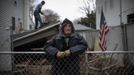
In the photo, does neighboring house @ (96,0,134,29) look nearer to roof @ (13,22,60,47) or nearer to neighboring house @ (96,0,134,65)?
neighboring house @ (96,0,134,65)

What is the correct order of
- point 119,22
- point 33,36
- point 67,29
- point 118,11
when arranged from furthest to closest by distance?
point 118,11, point 119,22, point 33,36, point 67,29

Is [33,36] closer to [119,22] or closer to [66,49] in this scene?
[66,49]

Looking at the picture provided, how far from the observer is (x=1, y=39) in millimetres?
9938

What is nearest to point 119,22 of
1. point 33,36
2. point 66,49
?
point 33,36

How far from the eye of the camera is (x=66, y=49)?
397 centimetres

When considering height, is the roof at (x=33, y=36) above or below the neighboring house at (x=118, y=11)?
below

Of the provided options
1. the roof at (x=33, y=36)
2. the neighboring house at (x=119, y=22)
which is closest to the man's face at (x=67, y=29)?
the neighboring house at (x=119, y=22)

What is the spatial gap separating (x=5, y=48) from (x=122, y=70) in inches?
179

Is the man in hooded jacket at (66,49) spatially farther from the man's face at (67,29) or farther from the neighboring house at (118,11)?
the neighboring house at (118,11)

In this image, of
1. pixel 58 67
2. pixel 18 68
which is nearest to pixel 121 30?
pixel 18 68

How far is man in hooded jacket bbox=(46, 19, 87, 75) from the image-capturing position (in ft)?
12.5

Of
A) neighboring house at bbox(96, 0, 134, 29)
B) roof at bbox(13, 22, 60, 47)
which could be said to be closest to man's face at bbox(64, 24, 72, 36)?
roof at bbox(13, 22, 60, 47)

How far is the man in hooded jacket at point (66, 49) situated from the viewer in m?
3.80

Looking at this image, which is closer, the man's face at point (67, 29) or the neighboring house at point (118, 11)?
the man's face at point (67, 29)
